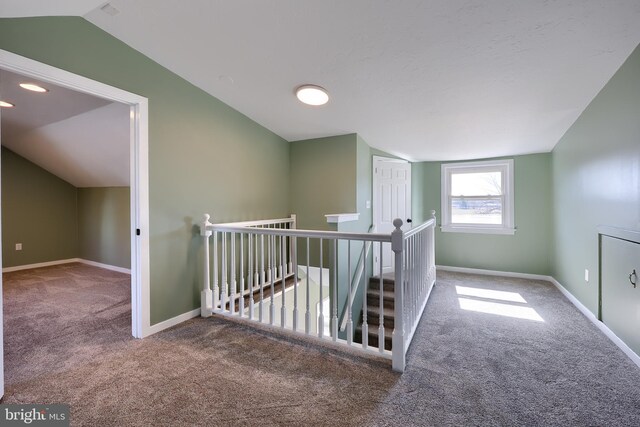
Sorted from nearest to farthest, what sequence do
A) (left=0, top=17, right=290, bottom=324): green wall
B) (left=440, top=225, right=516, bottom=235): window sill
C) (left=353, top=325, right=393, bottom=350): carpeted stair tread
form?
1. (left=0, top=17, right=290, bottom=324): green wall
2. (left=353, top=325, right=393, bottom=350): carpeted stair tread
3. (left=440, top=225, right=516, bottom=235): window sill

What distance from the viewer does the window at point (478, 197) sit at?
4.40m

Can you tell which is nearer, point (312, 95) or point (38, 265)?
point (312, 95)

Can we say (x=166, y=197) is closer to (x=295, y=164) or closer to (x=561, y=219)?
(x=295, y=164)

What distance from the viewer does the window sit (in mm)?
4398

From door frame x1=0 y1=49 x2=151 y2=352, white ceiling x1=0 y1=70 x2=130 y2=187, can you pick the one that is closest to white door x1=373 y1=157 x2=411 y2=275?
door frame x1=0 y1=49 x2=151 y2=352

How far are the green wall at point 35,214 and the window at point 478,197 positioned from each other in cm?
693

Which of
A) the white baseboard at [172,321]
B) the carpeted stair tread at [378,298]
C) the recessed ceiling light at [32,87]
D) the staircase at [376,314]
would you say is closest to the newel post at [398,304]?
the staircase at [376,314]

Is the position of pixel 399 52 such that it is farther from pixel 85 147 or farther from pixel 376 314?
pixel 85 147

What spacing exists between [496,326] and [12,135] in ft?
21.3

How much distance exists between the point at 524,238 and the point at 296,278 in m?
3.96

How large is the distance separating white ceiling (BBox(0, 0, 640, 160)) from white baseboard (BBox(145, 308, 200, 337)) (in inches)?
88.4

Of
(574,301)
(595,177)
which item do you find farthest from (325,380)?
(574,301)

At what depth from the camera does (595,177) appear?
253cm

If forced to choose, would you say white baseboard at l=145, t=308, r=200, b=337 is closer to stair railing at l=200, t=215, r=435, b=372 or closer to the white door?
stair railing at l=200, t=215, r=435, b=372
